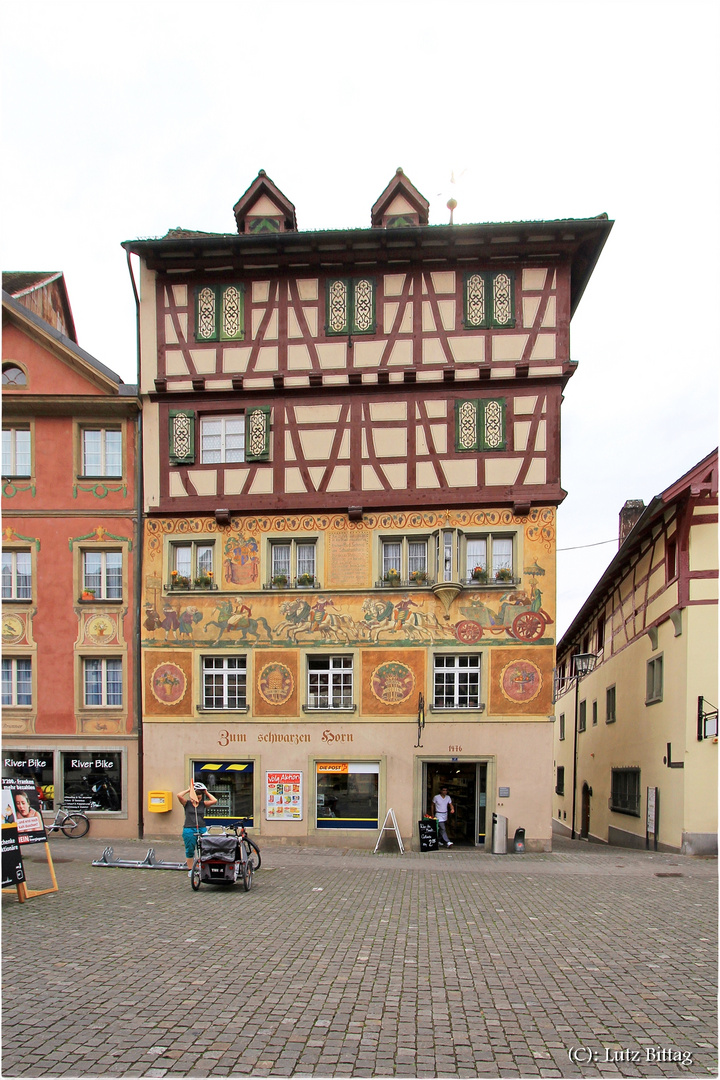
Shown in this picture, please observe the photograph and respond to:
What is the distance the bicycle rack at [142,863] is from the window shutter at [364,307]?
1291cm

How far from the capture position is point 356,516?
61.3ft

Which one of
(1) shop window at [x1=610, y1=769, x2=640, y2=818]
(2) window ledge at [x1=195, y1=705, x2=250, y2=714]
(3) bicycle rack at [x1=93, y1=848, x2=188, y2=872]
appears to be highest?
(2) window ledge at [x1=195, y1=705, x2=250, y2=714]

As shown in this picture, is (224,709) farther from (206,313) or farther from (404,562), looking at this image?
(206,313)

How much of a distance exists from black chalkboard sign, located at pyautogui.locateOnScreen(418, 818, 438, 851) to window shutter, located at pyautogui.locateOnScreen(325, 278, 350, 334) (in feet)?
40.0

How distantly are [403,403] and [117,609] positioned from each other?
9011mm

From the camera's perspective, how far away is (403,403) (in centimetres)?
1891

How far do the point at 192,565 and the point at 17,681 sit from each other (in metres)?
5.41

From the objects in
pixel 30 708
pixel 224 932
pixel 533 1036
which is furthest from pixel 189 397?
pixel 533 1036

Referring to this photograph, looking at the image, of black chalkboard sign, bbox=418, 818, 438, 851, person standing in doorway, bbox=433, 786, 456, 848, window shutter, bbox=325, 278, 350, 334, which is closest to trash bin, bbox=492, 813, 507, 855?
person standing in doorway, bbox=433, 786, 456, 848

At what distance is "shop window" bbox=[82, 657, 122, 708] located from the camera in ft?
63.1

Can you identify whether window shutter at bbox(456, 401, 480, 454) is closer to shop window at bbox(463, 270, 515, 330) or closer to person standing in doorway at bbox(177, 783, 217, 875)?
shop window at bbox(463, 270, 515, 330)

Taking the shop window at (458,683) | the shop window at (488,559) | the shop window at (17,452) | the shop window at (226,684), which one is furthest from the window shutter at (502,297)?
the shop window at (17,452)

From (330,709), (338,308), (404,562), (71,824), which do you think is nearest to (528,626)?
(404,562)

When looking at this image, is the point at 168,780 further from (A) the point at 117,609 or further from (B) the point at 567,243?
(B) the point at 567,243
